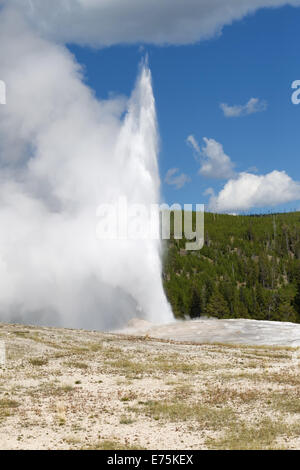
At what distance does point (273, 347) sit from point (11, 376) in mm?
29342

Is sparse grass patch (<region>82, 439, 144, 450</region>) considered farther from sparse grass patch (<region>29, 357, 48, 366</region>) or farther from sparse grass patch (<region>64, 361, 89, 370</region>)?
sparse grass patch (<region>29, 357, 48, 366</region>)

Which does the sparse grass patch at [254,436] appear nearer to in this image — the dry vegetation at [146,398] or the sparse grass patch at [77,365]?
the dry vegetation at [146,398]

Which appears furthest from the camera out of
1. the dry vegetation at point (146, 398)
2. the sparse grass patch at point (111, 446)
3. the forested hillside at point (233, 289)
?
the forested hillside at point (233, 289)

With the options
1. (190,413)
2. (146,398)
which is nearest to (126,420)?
(190,413)

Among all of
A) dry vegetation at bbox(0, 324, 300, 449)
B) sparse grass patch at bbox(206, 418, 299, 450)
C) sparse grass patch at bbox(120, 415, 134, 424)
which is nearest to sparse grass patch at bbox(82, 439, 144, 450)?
dry vegetation at bbox(0, 324, 300, 449)

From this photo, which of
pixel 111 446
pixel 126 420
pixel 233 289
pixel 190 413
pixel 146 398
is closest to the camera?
pixel 111 446

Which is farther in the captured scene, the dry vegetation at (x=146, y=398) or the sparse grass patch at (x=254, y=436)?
the dry vegetation at (x=146, y=398)

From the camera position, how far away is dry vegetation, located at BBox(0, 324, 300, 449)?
62.3 ft

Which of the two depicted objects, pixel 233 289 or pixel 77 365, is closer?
pixel 77 365

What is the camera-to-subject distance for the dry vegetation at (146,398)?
1900 centimetres

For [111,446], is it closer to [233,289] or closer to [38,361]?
[38,361]

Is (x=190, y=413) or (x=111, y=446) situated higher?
(x=111, y=446)

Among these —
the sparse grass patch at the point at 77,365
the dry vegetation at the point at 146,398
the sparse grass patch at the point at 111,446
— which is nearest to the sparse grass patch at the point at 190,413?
the dry vegetation at the point at 146,398

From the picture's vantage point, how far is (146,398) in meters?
26.4
